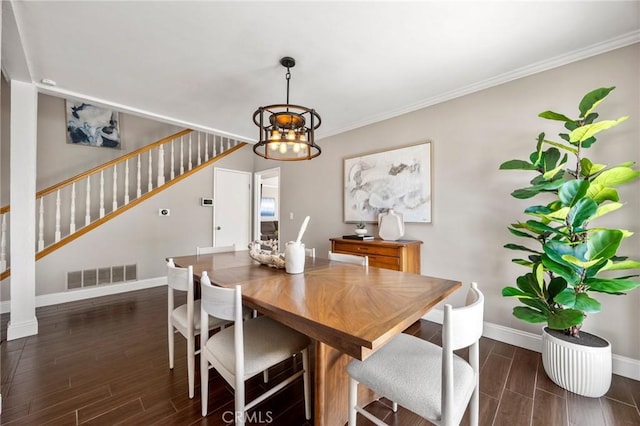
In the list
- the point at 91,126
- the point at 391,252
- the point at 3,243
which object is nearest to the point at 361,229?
the point at 391,252

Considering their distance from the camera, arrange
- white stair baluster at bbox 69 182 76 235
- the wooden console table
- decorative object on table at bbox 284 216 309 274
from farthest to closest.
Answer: white stair baluster at bbox 69 182 76 235, the wooden console table, decorative object on table at bbox 284 216 309 274

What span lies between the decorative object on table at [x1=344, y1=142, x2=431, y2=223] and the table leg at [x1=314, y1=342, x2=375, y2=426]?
1.97m

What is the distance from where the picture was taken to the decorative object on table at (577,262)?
5.01ft

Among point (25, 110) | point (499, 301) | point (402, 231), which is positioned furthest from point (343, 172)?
point (25, 110)

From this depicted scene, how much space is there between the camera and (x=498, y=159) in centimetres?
239

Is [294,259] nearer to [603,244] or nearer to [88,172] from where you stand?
[603,244]

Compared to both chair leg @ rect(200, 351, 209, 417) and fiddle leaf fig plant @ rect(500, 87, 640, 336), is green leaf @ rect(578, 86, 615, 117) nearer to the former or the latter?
fiddle leaf fig plant @ rect(500, 87, 640, 336)

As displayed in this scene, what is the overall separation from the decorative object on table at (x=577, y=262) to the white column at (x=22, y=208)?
4230mm

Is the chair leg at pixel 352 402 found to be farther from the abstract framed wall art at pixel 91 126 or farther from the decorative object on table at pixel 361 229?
the abstract framed wall art at pixel 91 126

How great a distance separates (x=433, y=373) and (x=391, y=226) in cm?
196

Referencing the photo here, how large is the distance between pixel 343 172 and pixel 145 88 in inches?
99.4

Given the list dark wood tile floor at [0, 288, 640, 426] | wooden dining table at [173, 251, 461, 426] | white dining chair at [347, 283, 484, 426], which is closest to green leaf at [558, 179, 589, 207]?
wooden dining table at [173, 251, 461, 426]

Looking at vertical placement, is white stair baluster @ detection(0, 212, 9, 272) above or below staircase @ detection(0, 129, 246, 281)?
below

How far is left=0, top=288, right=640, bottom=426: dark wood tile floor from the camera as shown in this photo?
57.9 inches
